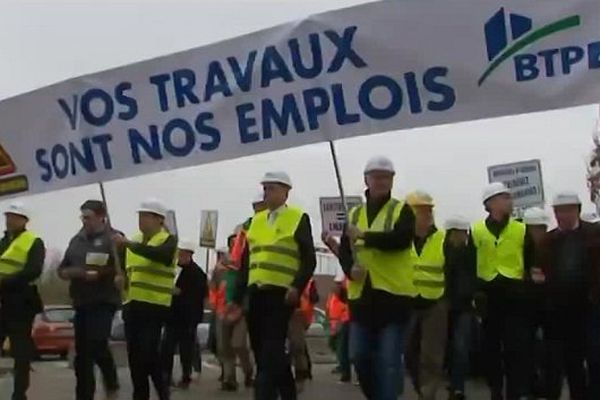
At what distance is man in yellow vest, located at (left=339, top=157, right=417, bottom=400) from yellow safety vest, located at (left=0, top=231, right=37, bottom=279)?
3.26 meters

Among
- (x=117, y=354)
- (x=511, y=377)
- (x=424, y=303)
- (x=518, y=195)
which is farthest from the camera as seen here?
(x=117, y=354)

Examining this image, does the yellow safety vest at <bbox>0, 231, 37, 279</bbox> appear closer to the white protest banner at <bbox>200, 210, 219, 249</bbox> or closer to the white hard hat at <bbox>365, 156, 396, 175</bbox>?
the white hard hat at <bbox>365, 156, 396, 175</bbox>

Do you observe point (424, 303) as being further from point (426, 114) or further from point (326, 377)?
point (326, 377)

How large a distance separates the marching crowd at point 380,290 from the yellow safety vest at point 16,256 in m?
0.01

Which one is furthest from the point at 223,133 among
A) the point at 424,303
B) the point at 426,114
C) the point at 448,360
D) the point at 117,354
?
the point at 117,354

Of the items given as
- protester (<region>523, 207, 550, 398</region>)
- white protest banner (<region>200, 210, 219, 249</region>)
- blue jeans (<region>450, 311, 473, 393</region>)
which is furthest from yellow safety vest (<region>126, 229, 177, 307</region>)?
white protest banner (<region>200, 210, 219, 249</region>)

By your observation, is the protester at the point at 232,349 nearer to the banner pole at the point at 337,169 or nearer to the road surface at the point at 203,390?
the road surface at the point at 203,390

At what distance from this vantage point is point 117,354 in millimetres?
24219

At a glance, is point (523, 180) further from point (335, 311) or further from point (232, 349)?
point (232, 349)

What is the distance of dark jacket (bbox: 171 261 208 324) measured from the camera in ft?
51.1

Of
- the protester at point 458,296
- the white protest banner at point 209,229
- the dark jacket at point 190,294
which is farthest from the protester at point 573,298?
the white protest banner at point 209,229

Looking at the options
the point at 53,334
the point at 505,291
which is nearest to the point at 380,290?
the point at 505,291

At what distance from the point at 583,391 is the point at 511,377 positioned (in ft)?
2.72

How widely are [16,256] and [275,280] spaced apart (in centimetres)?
288
